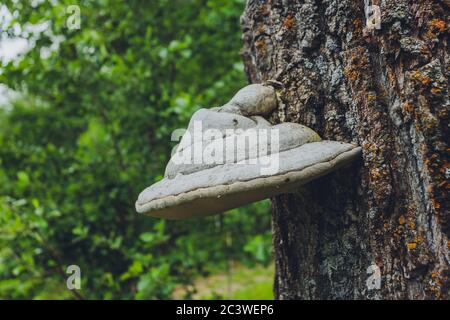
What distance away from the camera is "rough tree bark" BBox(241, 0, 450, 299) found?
143cm

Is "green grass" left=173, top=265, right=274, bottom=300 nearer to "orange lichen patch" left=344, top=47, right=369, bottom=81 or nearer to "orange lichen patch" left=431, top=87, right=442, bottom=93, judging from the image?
"orange lichen patch" left=344, top=47, right=369, bottom=81

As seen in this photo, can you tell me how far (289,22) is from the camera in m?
1.81

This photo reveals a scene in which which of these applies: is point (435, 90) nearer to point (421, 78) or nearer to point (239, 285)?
point (421, 78)

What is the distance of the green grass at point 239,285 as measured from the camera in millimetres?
4848

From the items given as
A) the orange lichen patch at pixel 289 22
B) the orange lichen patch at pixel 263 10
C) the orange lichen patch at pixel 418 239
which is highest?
the orange lichen patch at pixel 263 10

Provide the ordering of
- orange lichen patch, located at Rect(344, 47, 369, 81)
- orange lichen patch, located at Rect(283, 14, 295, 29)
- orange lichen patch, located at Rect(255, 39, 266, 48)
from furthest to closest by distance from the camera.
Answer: orange lichen patch, located at Rect(255, 39, 266, 48), orange lichen patch, located at Rect(283, 14, 295, 29), orange lichen patch, located at Rect(344, 47, 369, 81)

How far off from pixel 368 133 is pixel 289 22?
59 centimetres

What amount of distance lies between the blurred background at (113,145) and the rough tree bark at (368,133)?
1650mm

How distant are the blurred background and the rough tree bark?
165cm

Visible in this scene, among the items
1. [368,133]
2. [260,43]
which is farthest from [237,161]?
[260,43]

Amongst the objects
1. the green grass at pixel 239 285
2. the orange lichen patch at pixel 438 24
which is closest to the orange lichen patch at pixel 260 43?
the orange lichen patch at pixel 438 24

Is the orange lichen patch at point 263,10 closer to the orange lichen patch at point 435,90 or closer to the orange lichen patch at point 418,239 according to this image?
the orange lichen patch at point 435,90

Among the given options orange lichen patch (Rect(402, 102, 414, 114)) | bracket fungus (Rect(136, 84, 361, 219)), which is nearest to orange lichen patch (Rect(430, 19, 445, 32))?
orange lichen patch (Rect(402, 102, 414, 114))
